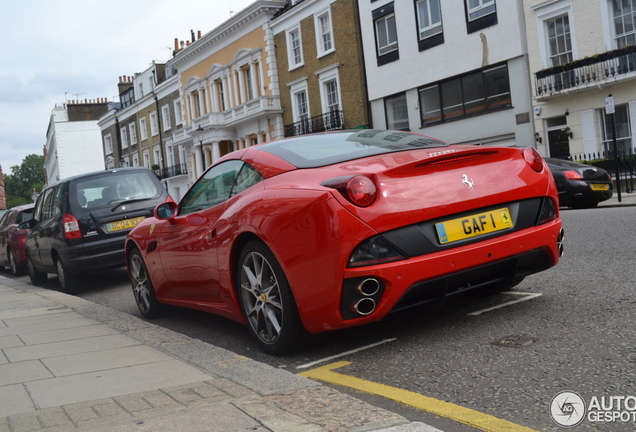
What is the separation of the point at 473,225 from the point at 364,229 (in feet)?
2.44

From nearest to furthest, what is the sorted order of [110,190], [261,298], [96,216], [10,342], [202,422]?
[202,422] < [261,298] < [10,342] < [96,216] < [110,190]

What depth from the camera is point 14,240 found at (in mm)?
14938

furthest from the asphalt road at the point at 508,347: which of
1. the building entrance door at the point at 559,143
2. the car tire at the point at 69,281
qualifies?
the building entrance door at the point at 559,143

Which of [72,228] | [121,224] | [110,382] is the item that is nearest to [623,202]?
[121,224]

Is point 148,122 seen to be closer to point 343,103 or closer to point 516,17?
point 343,103

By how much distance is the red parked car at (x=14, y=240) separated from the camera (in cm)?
1478

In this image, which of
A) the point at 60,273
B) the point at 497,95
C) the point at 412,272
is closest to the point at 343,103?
the point at 497,95

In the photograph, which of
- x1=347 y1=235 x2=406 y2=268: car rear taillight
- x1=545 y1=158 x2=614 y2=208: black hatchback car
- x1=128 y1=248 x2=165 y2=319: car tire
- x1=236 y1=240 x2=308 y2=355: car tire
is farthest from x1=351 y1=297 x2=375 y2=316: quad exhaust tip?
x1=545 y1=158 x2=614 y2=208: black hatchback car

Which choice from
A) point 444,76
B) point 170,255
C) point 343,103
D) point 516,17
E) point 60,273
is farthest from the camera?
point 343,103

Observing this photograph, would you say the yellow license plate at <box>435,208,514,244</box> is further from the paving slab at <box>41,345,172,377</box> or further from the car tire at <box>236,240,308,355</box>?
the paving slab at <box>41,345,172,377</box>

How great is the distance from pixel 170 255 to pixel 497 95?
20.5 metres

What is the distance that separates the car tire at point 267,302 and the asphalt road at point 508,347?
139 millimetres

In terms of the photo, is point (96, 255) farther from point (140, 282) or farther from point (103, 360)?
point (103, 360)

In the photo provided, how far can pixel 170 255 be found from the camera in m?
6.04
